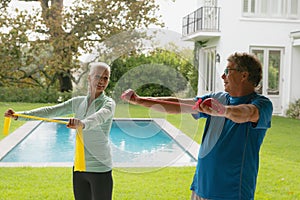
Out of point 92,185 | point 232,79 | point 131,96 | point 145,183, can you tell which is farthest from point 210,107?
point 145,183

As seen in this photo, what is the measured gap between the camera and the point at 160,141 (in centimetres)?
209

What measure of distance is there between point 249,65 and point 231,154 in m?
0.32

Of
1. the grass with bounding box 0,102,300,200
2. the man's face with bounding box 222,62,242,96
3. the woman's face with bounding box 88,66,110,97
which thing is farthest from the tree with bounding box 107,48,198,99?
the grass with bounding box 0,102,300,200

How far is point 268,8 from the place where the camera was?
1125 cm

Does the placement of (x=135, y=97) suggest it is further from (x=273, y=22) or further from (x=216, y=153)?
(x=273, y=22)

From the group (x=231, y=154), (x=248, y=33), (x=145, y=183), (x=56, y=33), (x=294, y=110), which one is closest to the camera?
(x=231, y=154)

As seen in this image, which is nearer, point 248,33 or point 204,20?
point 248,33

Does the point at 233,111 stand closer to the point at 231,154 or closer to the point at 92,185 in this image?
the point at 231,154

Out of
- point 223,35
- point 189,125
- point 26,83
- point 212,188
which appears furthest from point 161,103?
point 26,83

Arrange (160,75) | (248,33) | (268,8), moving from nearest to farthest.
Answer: (160,75)
(248,33)
(268,8)

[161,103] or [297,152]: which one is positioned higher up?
[161,103]

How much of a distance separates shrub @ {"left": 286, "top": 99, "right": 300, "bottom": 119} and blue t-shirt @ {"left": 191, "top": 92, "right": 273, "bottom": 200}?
361 inches

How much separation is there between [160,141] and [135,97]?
0.43 meters

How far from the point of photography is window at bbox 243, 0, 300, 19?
1124 cm
